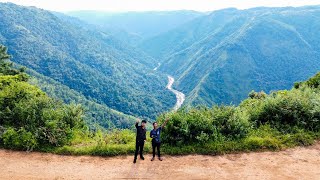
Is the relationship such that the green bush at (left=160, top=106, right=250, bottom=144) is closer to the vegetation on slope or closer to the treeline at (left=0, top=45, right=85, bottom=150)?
the vegetation on slope

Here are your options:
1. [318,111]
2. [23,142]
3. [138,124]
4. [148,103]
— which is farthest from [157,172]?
[148,103]

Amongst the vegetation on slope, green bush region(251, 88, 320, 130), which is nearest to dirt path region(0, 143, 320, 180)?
the vegetation on slope

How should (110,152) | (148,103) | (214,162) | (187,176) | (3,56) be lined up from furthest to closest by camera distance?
(148,103), (3,56), (110,152), (214,162), (187,176)

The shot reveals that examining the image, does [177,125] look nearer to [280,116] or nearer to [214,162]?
[214,162]

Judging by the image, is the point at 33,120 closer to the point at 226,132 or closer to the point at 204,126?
the point at 204,126

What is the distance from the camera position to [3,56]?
54.2m

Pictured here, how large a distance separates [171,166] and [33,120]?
22.1 feet

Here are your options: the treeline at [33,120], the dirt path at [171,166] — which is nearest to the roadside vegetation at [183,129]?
the treeline at [33,120]

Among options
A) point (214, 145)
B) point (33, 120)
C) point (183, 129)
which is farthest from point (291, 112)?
point (33, 120)

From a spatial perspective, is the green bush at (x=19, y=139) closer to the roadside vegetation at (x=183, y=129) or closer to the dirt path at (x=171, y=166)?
the roadside vegetation at (x=183, y=129)

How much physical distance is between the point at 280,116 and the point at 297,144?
6.06 feet

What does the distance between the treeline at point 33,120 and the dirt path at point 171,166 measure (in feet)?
2.31

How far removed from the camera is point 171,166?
12406 mm

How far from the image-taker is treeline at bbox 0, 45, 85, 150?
46.2 ft
